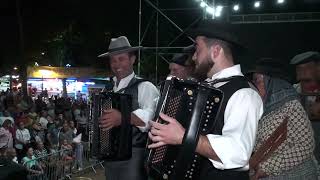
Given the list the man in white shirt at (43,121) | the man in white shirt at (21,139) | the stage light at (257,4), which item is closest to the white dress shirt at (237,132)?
the man in white shirt at (21,139)

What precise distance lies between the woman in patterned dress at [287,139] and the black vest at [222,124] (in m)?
0.82

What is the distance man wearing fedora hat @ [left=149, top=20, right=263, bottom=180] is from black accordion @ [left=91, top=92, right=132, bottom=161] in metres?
1.54

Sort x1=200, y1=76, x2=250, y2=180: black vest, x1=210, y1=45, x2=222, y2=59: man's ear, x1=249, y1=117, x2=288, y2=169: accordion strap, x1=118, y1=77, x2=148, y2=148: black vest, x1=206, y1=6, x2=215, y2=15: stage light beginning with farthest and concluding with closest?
x1=206, y1=6, x2=215, y2=15: stage light, x1=118, y1=77, x2=148, y2=148: black vest, x1=249, y1=117, x2=288, y2=169: accordion strap, x1=210, y1=45, x2=222, y2=59: man's ear, x1=200, y1=76, x2=250, y2=180: black vest

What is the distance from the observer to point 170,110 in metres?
2.41

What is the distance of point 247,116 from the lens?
7.59ft

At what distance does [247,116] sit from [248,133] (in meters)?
0.10

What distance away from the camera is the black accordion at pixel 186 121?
7.42ft

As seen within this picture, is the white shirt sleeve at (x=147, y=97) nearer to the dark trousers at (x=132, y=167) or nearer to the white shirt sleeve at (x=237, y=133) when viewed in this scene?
the dark trousers at (x=132, y=167)

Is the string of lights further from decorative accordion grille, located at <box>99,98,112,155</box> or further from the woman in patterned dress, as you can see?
the woman in patterned dress

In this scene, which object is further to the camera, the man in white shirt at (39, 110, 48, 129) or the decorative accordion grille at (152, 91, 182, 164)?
the man in white shirt at (39, 110, 48, 129)

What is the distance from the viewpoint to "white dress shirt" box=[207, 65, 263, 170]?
87.8 inches

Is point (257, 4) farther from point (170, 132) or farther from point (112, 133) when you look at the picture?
point (170, 132)

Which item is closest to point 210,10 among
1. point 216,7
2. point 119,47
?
point 216,7

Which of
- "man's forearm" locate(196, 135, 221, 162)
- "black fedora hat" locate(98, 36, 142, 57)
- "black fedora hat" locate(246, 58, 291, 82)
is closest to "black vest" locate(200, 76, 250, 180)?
"man's forearm" locate(196, 135, 221, 162)
